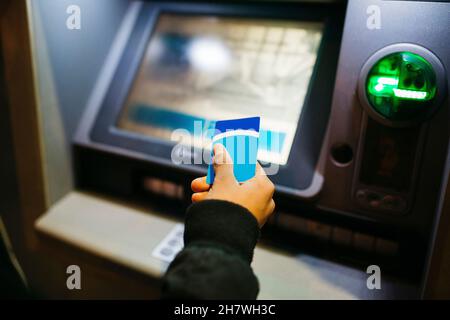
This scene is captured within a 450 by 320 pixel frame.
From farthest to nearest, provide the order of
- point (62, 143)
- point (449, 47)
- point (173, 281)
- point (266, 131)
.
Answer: point (62, 143)
point (266, 131)
point (449, 47)
point (173, 281)

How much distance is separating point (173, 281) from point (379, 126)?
618 mm

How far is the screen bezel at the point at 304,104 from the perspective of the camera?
1.08 metres

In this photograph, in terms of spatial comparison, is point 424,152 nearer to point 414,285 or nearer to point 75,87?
point 414,285

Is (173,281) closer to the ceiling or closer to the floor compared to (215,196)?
closer to the floor

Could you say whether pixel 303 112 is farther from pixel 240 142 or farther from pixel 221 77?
pixel 240 142

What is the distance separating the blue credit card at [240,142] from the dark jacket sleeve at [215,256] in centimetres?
9

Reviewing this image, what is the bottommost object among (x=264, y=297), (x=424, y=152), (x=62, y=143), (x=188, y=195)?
(x=264, y=297)

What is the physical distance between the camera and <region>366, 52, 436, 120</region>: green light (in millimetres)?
920

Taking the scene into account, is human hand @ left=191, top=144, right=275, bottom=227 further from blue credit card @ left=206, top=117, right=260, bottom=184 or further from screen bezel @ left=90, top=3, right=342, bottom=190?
screen bezel @ left=90, top=3, right=342, bottom=190

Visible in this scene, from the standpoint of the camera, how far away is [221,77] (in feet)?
4.32

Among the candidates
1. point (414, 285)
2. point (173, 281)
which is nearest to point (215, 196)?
point (173, 281)

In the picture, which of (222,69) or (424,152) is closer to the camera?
(424,152)

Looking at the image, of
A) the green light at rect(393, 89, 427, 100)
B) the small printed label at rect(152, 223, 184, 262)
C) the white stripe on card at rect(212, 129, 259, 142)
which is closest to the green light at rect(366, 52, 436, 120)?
the green light at rect(393, 89, 427, 100)

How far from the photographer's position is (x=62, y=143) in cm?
131
